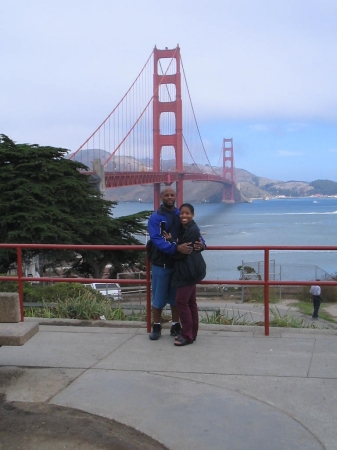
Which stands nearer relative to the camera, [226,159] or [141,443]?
[141,443]

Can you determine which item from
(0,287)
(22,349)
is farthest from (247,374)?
(0,287)

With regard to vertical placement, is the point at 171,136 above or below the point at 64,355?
above

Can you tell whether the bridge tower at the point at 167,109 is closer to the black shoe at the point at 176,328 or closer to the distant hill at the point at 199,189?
the distant hill at the point at 199,189

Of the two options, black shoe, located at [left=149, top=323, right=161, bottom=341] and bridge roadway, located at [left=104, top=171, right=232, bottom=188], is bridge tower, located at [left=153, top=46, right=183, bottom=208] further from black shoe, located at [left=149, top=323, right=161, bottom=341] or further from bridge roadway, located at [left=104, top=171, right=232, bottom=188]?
black shoe, located at [left=149, top=323, right=161, bottom=341]

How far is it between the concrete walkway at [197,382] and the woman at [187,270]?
337 millimetres

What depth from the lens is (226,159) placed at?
9694cm

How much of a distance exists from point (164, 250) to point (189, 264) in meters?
0.24

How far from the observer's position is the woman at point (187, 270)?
4.91m

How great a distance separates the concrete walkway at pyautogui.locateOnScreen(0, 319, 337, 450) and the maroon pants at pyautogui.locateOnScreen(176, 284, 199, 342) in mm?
115

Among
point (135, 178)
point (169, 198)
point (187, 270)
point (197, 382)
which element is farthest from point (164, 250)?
point (135, 178)

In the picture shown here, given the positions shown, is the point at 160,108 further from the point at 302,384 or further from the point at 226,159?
the point at 302,384

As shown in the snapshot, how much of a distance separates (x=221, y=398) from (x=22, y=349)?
6.48ft

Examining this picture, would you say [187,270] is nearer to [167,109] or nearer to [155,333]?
[155,333]

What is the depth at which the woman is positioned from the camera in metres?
4.91
